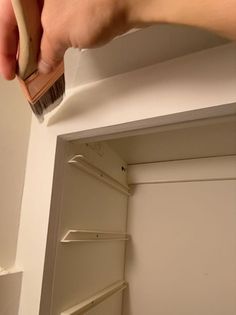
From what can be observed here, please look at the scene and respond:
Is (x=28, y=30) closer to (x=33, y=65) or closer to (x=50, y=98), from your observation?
(x=33, y=65)

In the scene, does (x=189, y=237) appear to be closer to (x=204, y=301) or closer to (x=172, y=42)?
(x=204, y=301)

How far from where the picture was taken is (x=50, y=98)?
2.15ft

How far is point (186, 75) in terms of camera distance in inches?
26.6

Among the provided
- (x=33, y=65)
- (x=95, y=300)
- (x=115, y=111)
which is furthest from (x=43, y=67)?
(x=95, y=300)

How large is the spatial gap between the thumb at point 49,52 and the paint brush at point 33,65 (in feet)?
0.04

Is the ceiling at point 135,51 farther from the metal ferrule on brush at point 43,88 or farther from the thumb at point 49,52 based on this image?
the thumb at point 49,52

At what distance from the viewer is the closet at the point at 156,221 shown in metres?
1.01

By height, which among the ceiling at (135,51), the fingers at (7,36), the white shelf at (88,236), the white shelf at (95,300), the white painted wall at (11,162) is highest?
the ceiling at (135,51)

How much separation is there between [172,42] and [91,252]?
0.77 meters

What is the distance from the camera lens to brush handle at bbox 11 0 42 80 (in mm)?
402

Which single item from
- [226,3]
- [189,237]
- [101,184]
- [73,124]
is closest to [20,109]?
[73,124]

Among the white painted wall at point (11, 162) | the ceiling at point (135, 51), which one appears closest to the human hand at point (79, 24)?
the ceiling at point (135, 51)

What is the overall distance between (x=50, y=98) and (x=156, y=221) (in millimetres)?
991

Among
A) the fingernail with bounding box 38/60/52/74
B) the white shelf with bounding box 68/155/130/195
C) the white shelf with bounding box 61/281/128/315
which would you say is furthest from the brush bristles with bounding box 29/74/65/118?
the white shelf with bounding box 61/281/128/315
